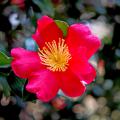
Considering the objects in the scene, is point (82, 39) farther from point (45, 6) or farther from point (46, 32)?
point (45, 6)

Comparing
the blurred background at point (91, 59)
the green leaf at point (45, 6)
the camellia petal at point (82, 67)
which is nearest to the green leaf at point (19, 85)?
the blurred background at point (91, 59)

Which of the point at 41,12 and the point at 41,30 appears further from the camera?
the point at 41,12

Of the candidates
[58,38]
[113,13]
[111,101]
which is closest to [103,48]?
[113,13]

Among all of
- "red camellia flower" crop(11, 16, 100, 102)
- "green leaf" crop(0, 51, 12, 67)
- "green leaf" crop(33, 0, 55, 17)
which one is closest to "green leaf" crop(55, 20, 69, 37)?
"red camellia flower" crop(11, 16, 100, 102)

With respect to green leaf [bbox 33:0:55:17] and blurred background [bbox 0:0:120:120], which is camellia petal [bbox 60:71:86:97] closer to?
blurred background [bbox 0:0:120:120]

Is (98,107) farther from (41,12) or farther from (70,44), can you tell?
(70,44)

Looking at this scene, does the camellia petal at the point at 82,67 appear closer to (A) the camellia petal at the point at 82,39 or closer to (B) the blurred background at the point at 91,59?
(A) the camellia petal at the point at 82,39

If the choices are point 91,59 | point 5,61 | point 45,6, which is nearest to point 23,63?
point 5,61

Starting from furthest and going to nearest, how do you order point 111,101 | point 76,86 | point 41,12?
point 111,101
point 41,12
point 76,86
